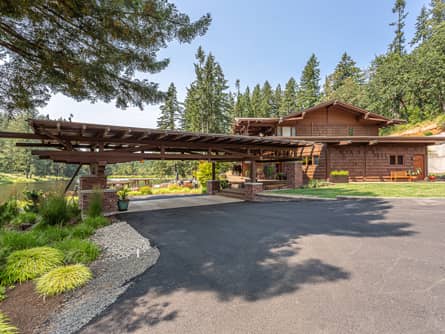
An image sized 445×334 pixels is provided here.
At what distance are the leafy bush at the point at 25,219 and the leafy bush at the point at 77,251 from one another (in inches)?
178

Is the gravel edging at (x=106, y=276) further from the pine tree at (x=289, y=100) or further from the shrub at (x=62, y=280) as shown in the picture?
the pine tree at (x=289, y=100)

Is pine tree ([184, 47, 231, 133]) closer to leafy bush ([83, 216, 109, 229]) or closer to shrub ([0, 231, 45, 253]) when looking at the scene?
leafy bush ([83, 216, 109, 229])

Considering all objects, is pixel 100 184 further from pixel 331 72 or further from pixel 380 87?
pixel 331 72

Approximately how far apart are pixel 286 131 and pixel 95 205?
16.7 metres

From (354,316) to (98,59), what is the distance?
7.25m

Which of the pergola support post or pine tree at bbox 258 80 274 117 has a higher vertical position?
pine tree at bbox 258 80 274 117

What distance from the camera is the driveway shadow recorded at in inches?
106

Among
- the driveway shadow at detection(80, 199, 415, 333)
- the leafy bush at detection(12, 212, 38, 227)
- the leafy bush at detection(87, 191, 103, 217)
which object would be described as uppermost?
the leafy bush at detection(87, 191, 103, 217)

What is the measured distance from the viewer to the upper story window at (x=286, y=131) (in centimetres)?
1948

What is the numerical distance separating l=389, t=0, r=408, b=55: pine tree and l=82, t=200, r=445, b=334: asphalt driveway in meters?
53.7

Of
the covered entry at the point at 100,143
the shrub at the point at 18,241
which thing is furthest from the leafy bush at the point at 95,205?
the shrub at the point at 18,241

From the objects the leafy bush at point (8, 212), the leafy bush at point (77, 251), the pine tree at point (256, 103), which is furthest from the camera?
the pine tree at point (256, 103)

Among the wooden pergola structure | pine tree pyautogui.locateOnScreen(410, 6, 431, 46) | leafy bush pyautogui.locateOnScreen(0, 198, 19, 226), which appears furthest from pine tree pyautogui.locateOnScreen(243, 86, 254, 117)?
leafy bush pyautogui.locateOnScreen(0, 198, 19, 226)

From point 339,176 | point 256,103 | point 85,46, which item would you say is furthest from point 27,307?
point 256,103
